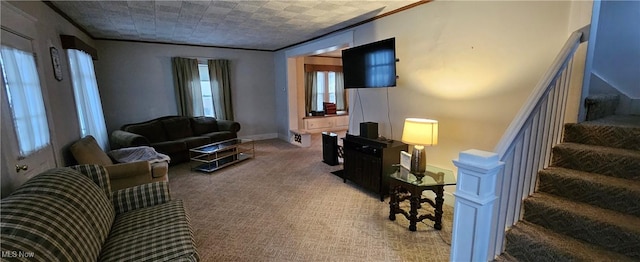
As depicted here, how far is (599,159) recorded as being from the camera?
1.62 meters

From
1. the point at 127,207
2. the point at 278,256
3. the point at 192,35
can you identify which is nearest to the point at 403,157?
the point at 278,256

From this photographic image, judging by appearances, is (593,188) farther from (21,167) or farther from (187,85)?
(187,85)

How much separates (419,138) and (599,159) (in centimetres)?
117

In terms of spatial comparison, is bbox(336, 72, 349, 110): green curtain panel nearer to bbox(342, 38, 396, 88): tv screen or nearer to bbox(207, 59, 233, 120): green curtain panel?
bbox(207, 59, 233, 120): green curtain panel

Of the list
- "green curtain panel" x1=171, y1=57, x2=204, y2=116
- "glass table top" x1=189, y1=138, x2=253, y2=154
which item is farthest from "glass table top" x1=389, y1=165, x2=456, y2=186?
"green curtain panel" x1=171, y1=57, x2=204, y2=116

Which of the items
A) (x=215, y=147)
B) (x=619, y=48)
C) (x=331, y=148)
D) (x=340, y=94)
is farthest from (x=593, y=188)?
(x=340, y=94)

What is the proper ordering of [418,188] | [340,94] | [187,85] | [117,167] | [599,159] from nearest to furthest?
[599,159] → [418,188] → [117,167] → [187,85] → [340,94]

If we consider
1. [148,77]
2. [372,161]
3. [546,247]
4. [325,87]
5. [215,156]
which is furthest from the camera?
[325,87]

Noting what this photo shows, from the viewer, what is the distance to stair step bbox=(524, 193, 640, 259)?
1.27m

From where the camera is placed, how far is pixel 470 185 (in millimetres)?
1249

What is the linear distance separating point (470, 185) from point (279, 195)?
96.1 inches

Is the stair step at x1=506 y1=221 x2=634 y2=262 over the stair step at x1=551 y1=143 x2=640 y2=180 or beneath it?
beneath

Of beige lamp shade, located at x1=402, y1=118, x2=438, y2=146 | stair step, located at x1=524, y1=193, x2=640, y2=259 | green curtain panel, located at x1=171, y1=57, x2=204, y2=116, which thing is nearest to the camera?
stair step, located at x1=524, y1=193, x2=640, y2=259

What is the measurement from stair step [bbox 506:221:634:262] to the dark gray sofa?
476cm
